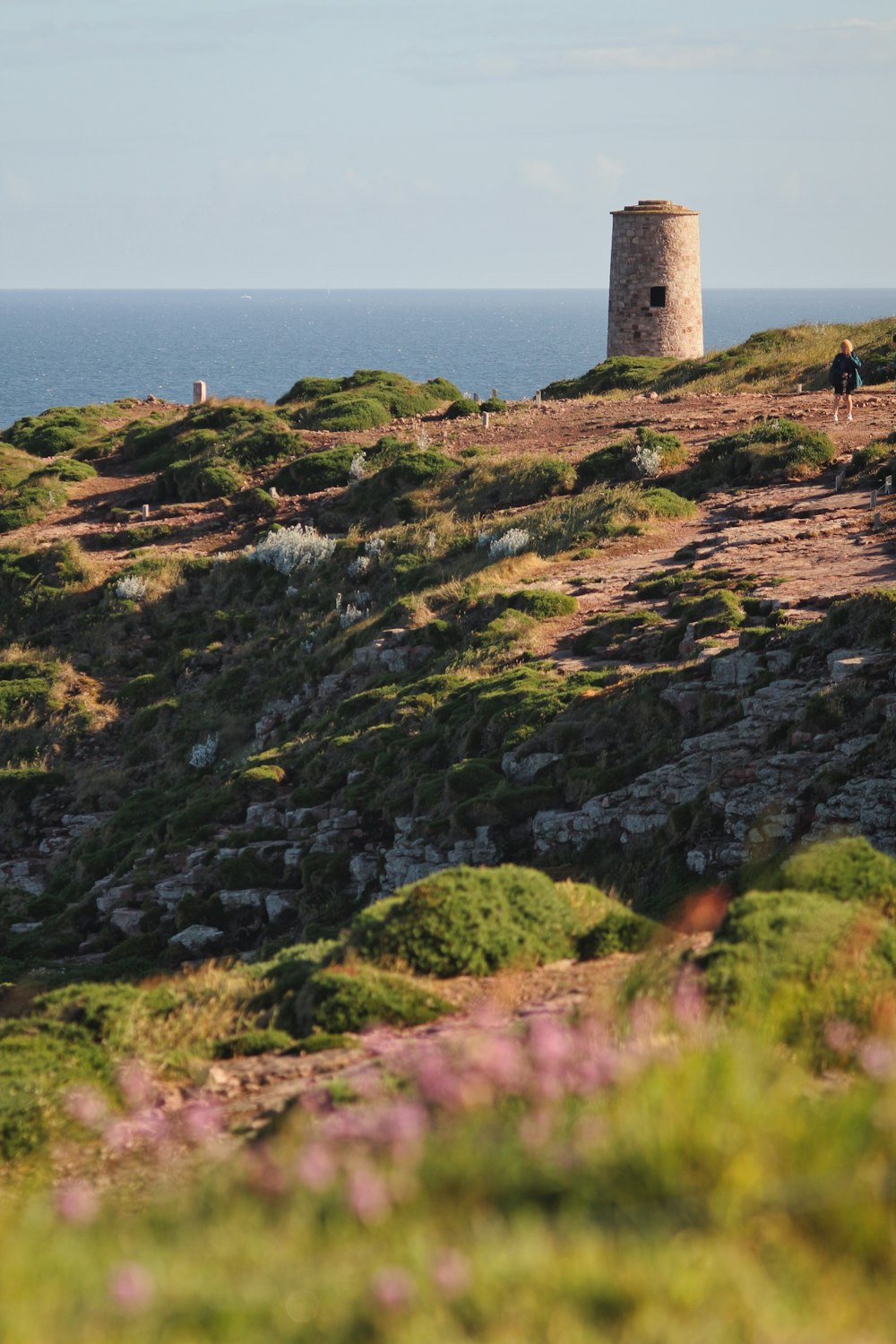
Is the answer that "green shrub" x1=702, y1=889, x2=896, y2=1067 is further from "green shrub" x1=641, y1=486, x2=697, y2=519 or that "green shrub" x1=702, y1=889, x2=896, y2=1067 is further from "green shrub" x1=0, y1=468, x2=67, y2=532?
"green shrub" x1=0, y1=468, x2=67, y2=532

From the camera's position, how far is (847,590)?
685 inches

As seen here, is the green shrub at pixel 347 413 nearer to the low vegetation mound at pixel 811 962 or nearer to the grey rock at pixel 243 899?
the grey rock at pixel 243 899

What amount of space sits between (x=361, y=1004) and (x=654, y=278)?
39.5 meters

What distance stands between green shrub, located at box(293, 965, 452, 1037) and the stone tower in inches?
1507

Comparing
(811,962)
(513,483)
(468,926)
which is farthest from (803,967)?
(513,483)

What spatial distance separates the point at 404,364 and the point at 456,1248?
159 meters

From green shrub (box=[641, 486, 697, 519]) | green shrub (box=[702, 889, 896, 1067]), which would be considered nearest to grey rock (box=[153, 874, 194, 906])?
green shrub (box=[702, 889, 896, 1067])

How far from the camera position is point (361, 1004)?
8.38m

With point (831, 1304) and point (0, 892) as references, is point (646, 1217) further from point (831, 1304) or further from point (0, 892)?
point (0, 892)

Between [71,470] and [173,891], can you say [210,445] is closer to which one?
[71,470]

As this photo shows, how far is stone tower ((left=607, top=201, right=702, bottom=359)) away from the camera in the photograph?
44.7 meters

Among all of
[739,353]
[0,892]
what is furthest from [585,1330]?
[739,353]

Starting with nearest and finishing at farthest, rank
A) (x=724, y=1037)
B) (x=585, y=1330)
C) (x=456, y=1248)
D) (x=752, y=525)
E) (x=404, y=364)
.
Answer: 1. (x=585, y=1330)
2. (x=456, y=1248)
3. (x=724, y=1037)
4. (x=752, y=525)
5. (x=404, y=364)

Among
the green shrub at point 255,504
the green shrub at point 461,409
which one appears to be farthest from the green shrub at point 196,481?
the green shrub at point 461,409
